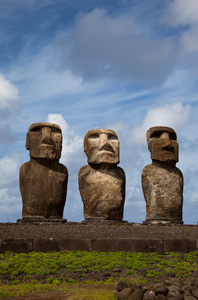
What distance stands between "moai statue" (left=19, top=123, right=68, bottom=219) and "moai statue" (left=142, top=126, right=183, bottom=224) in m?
2.99

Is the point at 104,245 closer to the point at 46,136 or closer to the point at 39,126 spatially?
the point at 46,136

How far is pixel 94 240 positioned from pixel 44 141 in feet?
16.9

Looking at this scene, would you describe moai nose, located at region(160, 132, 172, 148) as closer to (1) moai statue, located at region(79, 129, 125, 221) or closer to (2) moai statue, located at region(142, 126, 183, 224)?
(2) moai statue, located at region(142, 126, 183, 224)

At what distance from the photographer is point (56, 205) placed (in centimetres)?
1488

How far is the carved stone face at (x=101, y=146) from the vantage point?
1488 centimetres

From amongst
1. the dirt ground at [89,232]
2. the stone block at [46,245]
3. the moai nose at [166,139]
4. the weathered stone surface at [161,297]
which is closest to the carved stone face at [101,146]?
the moai nose at [166,139]

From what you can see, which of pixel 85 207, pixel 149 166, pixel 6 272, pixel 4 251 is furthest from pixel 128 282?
pixel 149 166

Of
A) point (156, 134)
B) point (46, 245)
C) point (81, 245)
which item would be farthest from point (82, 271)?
point (156, 134)

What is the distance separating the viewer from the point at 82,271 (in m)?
8.78

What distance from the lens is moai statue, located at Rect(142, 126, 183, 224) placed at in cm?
1543

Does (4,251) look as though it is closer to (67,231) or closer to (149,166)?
(67,231)

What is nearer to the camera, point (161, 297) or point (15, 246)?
point (161, 297)

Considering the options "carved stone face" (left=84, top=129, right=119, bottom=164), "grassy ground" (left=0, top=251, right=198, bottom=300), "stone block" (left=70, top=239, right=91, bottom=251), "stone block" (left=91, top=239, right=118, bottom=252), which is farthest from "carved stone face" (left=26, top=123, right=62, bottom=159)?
"grassy ground" (left=0, top=251, right=198, bottom=300)

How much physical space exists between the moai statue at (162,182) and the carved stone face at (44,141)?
3218 mm
